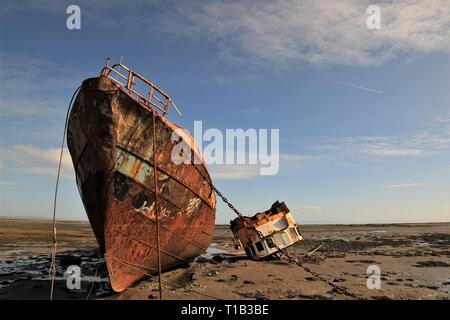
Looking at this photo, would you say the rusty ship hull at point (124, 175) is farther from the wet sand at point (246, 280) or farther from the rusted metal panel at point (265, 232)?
the rusted metal panel at point (265, 232)

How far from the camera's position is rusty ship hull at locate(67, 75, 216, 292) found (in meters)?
7.50

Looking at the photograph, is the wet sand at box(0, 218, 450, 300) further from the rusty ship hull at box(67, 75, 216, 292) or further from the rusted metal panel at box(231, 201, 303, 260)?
the rusty ship hull at box(67, 75, 216, 292)

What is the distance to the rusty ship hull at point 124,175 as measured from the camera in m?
7.50

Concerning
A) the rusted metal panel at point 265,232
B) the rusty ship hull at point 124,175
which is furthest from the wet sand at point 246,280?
the rusty ship hull at point 124,175

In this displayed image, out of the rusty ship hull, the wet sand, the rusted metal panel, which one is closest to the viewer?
the rusty ship hull

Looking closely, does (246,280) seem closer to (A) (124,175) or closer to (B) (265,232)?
(B) (265,232)

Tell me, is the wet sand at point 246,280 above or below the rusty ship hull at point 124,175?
below

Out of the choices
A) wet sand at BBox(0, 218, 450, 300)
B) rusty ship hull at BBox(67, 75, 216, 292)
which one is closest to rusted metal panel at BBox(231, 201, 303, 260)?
wet sand at BBox(0, 218, 450, 300)

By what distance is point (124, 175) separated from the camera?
306 inches

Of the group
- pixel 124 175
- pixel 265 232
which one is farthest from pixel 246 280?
pixel 124 175
